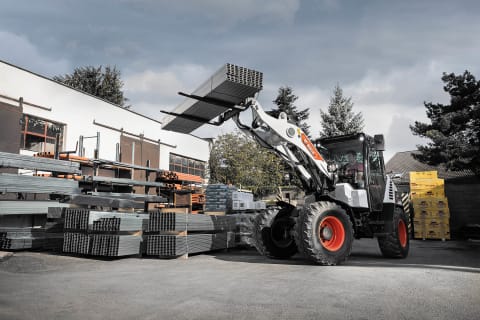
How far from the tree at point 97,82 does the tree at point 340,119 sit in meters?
20.2

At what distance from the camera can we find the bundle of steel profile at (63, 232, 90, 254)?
900 centimetres

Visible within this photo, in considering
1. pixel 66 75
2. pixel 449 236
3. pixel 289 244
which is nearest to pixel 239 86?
pixel 289 244

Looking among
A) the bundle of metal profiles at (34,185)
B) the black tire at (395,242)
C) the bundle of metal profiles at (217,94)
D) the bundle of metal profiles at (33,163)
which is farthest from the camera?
the bundle of metal profiles at (33,163)

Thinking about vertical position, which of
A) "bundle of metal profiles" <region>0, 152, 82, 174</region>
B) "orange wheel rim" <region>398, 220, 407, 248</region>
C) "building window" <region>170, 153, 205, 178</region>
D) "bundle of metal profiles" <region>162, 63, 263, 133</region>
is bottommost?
"orange wheel rim" <region>398, 220, 407, 248</region>

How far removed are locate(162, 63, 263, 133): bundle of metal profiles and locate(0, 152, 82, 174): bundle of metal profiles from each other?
14.0 ft

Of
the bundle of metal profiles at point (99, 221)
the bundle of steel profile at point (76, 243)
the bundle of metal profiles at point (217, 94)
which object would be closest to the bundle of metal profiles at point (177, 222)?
the bundle of metal profiles at point (99, 221)

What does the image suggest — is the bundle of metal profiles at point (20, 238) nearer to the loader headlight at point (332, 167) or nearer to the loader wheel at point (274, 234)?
the loader wheel at point (274, 234)

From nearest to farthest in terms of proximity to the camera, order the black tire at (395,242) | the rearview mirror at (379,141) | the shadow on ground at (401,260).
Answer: the shadow on ground at (401,260) → the rearview mirror at (379,141) → the black tire at (395,242)

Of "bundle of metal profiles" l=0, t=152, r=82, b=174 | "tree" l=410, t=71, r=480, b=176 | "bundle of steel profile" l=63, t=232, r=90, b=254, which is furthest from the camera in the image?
"tree" l=410, t=71, r=480, b=176

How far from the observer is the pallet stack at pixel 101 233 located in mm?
8664

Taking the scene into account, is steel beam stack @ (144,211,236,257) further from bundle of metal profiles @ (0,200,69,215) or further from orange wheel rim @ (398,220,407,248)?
orange wheel rim @ (398,220,407,248)

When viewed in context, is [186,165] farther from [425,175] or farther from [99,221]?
[99,221]

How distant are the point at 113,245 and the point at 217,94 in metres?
4.43

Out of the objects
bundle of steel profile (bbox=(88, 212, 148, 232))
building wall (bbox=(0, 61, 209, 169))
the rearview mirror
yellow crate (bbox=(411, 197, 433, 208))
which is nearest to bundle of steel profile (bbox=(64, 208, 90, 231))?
bundle of steel profile (bbox=(88, 212, 148, 232))
